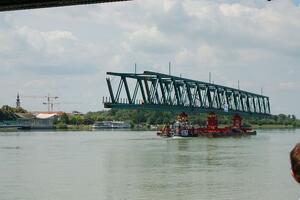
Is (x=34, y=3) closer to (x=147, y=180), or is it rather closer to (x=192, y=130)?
(x=147, y=180)

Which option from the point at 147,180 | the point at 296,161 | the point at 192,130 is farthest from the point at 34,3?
the point at 192,130

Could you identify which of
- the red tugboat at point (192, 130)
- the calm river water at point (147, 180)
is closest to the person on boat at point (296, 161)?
the calm river water at point (147, 180)

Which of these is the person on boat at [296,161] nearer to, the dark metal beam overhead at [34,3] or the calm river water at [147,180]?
the dark metal beam overhead at [34,3]

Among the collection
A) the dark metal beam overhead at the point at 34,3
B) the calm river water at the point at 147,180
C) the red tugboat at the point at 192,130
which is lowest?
the calm river water at the point at 147,180

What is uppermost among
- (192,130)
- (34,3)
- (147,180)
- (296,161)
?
(34,3)

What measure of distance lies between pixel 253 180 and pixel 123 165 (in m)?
14.2

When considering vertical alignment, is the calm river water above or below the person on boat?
below

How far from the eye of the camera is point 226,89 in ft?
478

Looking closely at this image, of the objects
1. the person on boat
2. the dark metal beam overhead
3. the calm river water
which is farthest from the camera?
the calm river water

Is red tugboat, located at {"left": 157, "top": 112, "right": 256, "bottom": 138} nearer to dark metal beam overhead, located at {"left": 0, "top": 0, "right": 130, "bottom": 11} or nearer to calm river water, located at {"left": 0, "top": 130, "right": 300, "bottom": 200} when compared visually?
calm river water, located at {"left": 0, "top": 130, "right": 300, "bottom": 200}

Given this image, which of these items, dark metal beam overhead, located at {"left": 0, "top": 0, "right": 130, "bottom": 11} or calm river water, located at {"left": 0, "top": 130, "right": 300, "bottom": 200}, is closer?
dark metal beam overhead, located at {"left": 0, "top": 0, "right": 130, "bottom": 11}

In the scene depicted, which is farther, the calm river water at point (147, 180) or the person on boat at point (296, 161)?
the calm river water at point (147, 180)

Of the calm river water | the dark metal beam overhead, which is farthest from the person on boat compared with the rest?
the calm river water

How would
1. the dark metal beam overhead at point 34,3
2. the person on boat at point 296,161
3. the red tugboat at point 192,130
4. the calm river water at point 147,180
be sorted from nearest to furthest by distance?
the person on boat at point 296,161, the dark metal beam overhead at point 34,3, the calm river water at point 147,180, the red tugboat at point 192,130
